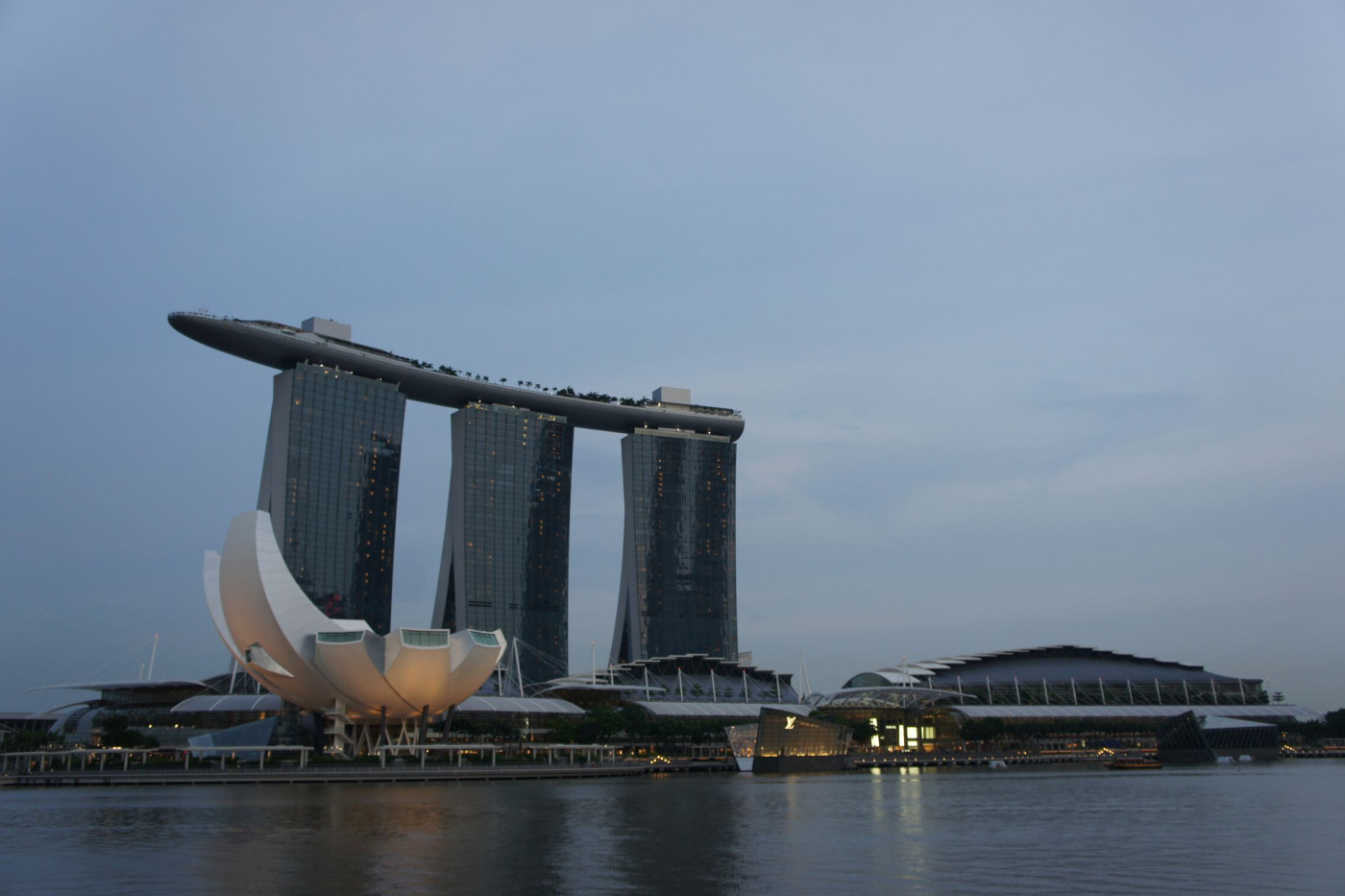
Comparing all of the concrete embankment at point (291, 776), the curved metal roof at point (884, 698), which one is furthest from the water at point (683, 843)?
the curved metal roof at point (884, 698)

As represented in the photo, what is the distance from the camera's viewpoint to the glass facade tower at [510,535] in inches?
6378

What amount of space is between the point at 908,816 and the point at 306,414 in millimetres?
116514

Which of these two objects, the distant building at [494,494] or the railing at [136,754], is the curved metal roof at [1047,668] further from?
the railing at [136,754]

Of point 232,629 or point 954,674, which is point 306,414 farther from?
point 954,674

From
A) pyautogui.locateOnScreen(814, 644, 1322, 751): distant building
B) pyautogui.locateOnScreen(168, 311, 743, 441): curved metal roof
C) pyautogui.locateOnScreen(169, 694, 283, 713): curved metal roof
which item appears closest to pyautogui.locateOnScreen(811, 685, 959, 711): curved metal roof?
pyautogui.locateOnScreen(814, 644, 1322, 751): distant building

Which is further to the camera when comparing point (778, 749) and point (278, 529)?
point (278, 529)

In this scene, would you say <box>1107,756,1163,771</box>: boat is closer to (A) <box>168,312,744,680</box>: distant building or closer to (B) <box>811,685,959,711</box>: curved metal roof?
(B) <box>811,685,959,711</box>: curved metal roof

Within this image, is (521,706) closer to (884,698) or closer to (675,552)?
(884,698)

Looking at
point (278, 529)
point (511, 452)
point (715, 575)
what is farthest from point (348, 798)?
point (715, 575)

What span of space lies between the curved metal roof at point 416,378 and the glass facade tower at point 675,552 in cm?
360

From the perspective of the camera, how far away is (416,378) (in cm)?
16238

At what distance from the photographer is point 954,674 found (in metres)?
168

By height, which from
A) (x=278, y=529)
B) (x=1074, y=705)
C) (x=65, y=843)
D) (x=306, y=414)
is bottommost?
(x=65, y=843)

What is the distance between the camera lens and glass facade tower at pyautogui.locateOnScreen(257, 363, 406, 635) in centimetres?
14525
